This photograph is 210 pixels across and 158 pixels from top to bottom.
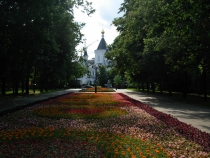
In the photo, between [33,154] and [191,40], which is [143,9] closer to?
[191,40]

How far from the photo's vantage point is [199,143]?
6598 mm

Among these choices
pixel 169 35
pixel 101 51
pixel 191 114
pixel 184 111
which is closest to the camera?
pixel 191 114

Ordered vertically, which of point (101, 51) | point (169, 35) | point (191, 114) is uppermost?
point (101, 51)

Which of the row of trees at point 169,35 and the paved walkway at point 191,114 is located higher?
the row of trees at point 169,35

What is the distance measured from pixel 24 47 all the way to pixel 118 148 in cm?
1614

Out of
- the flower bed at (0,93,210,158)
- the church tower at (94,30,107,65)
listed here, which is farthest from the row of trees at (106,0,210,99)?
the church tower at (94,30,107,65)

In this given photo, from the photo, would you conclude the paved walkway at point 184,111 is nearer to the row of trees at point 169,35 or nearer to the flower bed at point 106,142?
the flower bed at point 106,142

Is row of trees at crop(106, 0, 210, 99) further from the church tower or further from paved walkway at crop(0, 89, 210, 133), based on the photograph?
the church tower

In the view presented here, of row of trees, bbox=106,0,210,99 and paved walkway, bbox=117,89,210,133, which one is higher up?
row of trees, bbox=106,0,210,99

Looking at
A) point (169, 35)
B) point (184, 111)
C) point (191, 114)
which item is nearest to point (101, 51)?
point (169, 35)

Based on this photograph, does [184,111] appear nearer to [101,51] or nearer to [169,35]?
[169,35]

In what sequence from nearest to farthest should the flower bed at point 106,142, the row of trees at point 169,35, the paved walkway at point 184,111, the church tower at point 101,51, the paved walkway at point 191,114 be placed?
1. the flower bed at point 106,142
2. the paved walkway at point 191,114
3. the paved walkway at point 184,111
4. the row of trees at point 169,35
5. the church tower at point 101,51

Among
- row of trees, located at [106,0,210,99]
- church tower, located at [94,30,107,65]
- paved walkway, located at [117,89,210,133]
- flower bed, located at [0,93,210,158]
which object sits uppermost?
church tower, located at [94,30,107,65]

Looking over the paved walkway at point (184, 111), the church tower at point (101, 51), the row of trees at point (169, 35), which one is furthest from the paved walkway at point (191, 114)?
the church tower at point (101, 51)
